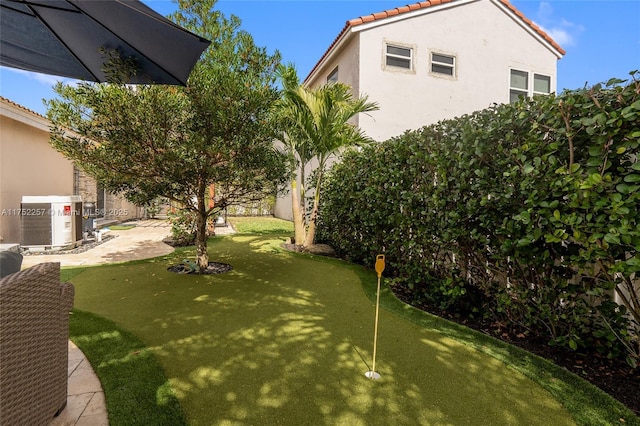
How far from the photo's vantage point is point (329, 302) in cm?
485

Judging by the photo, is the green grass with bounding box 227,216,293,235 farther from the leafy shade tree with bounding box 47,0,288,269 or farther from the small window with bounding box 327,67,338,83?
the leafy shade tree with bounding box 47,0,288,269

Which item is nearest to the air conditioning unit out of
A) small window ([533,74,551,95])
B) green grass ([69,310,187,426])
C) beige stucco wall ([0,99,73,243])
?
beige stucco wall ([0,99,73,243])

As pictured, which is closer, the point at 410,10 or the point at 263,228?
the point at 410,10

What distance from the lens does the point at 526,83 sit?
1253 centimetres

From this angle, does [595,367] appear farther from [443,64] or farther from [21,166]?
[21,166]

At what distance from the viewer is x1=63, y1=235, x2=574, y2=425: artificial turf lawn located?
238cm

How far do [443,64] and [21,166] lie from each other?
1353 cm

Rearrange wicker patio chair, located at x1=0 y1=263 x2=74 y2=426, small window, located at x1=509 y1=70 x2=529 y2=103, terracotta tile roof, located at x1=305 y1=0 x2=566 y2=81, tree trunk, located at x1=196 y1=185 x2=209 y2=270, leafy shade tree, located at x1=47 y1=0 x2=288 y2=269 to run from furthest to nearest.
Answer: small window, located at x1=509 y1=70 x2=529 y2=103
terracotta tile roof, located at x1=305 y1=0 x2=566 y2=81
tree trunk, located at x1=196 y1=185 x2=209 y2=270
leafy shade tree, located at x1=47 y1=0 x2=288 y2=269
wicker patio chair, located at x1=0 y1=263 x2=74 y2=426

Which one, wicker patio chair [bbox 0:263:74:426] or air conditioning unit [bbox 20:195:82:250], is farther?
air conditioning unit [bbox 20:195:82:250]

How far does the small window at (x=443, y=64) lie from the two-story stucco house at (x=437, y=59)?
33 millimetres

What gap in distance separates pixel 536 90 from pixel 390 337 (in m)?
13.2

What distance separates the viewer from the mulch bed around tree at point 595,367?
261cm

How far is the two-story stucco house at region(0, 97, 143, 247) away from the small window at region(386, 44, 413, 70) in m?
9.32

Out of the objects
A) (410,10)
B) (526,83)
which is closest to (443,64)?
(410,10)
